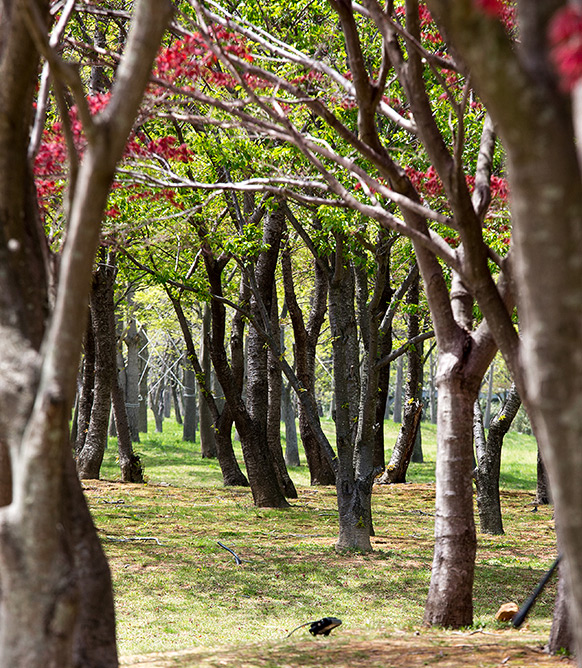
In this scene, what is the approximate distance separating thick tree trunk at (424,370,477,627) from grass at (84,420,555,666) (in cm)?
38

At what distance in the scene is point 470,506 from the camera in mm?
7156

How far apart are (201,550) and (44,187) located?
6743 millimetres

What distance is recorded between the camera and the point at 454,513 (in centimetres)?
710

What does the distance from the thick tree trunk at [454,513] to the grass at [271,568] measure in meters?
0.38

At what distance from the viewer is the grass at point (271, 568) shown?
25.4ft

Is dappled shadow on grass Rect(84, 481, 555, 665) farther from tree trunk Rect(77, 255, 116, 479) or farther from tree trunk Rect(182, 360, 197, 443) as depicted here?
tree trunk Rect(182, 360, 197, 443)

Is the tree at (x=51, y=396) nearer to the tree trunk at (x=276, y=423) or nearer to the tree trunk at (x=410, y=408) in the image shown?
the tree trunk at (x=276, y=423)

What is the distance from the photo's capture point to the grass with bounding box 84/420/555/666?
25.4 ft

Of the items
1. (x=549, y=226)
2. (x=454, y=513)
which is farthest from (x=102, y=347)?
(x=549, y=226)

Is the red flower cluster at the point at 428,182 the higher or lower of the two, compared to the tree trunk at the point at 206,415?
higher

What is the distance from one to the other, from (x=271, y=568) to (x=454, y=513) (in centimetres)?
418

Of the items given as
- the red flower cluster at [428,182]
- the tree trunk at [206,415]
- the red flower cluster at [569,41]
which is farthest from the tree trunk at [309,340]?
the red flower cluster at [569,41]

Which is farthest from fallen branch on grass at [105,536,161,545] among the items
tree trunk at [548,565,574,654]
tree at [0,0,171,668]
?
tree at [0,0,171,668]

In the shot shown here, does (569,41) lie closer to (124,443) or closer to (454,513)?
(454,513)
